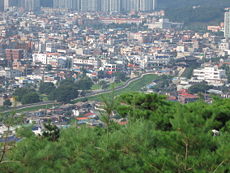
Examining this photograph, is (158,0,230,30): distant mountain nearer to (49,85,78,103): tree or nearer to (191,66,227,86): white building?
(191,66,227,86): white building

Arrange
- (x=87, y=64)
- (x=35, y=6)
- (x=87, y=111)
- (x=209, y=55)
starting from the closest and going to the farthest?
(x=87, y=111)
(x=87, y=64)
(x=209, y=55)
(x=35, y=6)

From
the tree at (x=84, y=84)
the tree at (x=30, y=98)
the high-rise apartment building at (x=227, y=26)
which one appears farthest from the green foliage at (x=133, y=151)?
the high-rise apartment building at (x=227, y=26)

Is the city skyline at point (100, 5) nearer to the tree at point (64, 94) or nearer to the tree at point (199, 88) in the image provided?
the tree at point (199, 88)

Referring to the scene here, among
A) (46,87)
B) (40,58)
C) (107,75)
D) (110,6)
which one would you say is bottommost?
(46,87)

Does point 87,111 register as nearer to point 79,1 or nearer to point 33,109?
point 33,109

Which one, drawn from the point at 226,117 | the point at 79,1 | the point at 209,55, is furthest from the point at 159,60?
the point at 79,1

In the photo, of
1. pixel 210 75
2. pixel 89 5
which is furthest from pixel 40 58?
pixel 89 5

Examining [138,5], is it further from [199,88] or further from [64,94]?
[64,94]

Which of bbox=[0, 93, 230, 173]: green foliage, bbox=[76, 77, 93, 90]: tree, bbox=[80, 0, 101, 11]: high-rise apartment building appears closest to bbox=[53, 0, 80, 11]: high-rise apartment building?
bbox=[80, 0, 101, 11]: high-rise apartment building
